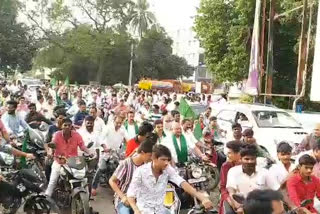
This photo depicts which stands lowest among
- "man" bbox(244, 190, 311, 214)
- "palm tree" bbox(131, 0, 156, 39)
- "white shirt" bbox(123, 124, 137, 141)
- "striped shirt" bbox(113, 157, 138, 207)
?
"white shirt" bbox(123, 124, 137, 141)

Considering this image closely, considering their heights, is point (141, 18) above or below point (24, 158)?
above

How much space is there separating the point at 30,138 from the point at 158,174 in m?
4.70

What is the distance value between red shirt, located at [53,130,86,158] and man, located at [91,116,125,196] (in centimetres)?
127

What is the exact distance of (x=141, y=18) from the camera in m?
71.6

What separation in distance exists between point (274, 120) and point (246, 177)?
333 inches

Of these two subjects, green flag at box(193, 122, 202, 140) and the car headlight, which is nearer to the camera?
the car headlight

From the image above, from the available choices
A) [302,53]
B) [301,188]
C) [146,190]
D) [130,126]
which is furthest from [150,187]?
[302,53]

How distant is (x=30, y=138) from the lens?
8844 millimetres

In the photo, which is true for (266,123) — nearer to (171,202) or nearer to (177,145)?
(177,145)

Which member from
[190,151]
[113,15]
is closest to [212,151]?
[190,151]

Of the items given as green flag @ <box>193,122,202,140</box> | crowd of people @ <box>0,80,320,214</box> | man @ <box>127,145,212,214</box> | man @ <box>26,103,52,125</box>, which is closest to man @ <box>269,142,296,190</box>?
crowd of people @ <box>0,80,320,214</box>

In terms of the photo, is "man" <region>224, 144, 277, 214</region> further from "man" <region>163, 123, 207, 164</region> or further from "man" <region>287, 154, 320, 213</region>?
"man" <region>163, 123, 207, 164</region>

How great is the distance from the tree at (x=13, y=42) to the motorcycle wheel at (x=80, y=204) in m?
42.7

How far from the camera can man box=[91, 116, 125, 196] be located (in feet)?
29.8
